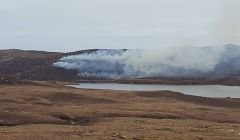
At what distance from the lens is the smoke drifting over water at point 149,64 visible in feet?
446

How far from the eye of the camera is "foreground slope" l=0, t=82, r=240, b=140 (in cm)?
2923

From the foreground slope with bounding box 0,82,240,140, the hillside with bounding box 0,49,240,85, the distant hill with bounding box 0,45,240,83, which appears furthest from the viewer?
the distant hill with bounding box 0,45,240,83

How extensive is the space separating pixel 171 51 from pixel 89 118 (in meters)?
112

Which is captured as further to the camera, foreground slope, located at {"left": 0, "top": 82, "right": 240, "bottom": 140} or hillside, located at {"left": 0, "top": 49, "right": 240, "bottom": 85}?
hillside, located at {"left": 0, "top": 49, "right": 240, "bottom": 85}

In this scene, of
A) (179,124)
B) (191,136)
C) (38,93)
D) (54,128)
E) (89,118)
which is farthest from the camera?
(38,93)

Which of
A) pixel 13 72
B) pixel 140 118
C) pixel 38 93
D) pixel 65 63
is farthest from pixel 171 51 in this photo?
pixel 140 118

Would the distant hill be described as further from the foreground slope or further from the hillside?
the foreground slope

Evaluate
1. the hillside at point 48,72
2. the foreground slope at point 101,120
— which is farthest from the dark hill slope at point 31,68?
the foreground slope at point 101,120

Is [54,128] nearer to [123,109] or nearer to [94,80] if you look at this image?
[123,109]

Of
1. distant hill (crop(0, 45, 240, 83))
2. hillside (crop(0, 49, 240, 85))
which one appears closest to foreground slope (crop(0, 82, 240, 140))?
Result: hillside (crop(0, 49, 240, 85))

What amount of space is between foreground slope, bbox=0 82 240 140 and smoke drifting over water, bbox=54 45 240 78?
76.1 m

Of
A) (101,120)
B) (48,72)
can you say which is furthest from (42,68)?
(101,120)

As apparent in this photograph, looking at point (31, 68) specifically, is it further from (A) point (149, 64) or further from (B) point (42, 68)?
(A) point (149, 64)

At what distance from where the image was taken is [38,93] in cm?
5491
